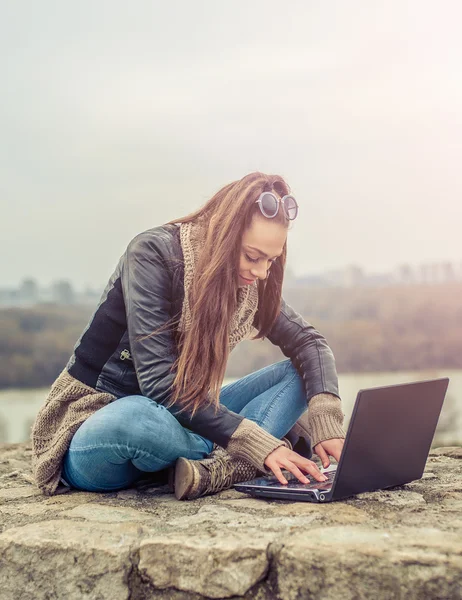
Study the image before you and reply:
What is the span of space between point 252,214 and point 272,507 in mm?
798

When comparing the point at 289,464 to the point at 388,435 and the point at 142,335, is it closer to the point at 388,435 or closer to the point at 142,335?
the point at 388,435

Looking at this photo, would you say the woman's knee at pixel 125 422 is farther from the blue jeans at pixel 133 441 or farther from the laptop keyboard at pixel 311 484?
the laptop keyboard at pixel 311 484

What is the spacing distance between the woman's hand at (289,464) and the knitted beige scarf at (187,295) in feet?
1.29

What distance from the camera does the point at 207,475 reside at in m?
2.02

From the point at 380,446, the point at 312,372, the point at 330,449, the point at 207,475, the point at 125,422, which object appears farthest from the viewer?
the point at 312,372

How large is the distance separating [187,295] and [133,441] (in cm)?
43

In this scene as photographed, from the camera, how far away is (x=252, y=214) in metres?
2.05

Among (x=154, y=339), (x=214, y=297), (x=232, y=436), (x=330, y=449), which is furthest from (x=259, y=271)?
Answer: (x=330, y=449)

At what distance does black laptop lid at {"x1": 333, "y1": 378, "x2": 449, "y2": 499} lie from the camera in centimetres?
171

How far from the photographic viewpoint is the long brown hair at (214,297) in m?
1.98

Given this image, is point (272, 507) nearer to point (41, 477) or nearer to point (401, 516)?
point (401, 516)

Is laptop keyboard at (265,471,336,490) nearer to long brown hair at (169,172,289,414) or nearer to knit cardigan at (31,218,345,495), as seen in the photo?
knit cardigan at (31,218,345,495)

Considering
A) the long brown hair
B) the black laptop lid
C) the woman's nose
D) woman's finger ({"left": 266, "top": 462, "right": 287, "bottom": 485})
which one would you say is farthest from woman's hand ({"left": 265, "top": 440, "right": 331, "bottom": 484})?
the woman's nose

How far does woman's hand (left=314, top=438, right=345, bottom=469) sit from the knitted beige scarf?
15.8 inches
